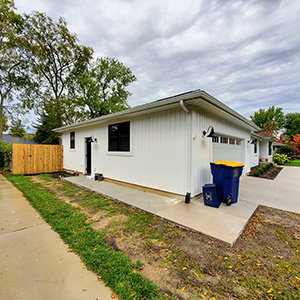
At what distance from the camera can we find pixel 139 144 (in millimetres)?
→ 5355

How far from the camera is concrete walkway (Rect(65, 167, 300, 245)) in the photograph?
2781 millimetres

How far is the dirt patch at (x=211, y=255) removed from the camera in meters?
1.59

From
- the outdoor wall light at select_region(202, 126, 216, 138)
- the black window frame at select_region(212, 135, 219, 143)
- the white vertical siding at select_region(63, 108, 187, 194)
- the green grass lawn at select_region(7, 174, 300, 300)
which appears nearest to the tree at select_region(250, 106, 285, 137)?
the black window frame at select_region(212, 135, 219, 143)

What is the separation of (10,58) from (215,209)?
17.8m

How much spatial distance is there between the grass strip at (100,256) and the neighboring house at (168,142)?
98.3 inches

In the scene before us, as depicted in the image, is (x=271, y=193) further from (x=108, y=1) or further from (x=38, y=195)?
(x=108, y=1)

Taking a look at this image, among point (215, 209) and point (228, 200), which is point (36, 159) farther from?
point (228, 200)

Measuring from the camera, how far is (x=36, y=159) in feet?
30.3

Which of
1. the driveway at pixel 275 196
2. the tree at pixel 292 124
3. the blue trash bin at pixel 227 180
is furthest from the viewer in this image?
the tree at pixel 292 124

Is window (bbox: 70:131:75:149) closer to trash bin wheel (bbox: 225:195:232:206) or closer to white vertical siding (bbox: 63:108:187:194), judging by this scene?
white vertical siding (bbox: 63:108:187:194)

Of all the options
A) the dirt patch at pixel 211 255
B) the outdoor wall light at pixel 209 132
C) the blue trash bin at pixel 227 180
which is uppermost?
the outdoor wall light at pixel 209 132

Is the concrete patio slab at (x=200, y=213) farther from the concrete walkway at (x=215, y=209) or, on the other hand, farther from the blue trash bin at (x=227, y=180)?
the blue trash bin at (x=227, y=180)

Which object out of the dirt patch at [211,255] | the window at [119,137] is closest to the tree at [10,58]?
the window at [119,137]

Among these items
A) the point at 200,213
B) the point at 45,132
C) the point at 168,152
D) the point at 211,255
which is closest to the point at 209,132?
the point at 168,152
